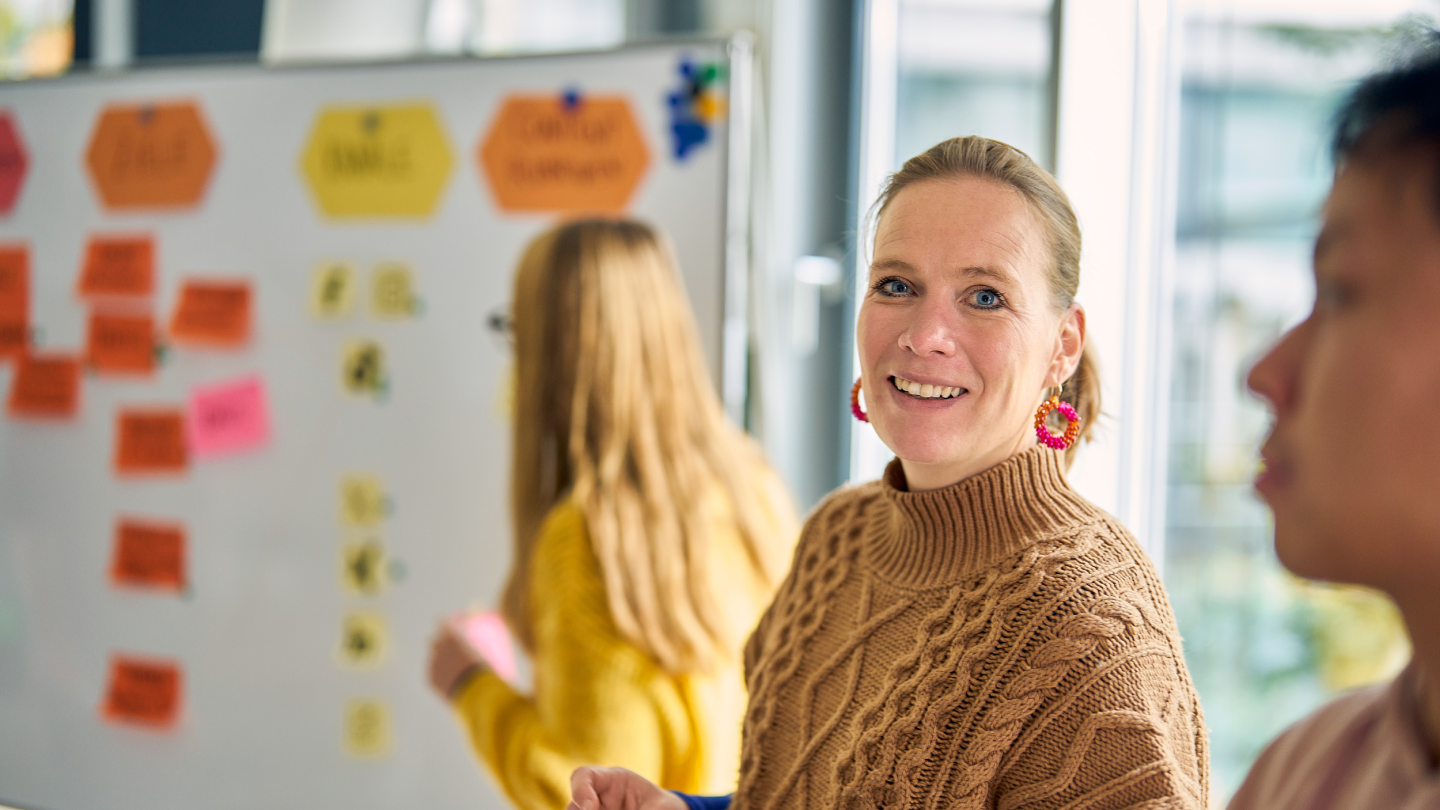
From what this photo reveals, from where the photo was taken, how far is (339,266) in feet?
6.11

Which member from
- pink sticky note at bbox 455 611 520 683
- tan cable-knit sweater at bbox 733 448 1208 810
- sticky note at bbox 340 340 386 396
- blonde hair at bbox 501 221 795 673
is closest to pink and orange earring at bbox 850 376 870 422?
tan cable-knit sweater at bbox 733 448 1208 810

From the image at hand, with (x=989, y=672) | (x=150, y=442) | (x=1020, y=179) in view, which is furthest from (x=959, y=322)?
(x=150, y=442)

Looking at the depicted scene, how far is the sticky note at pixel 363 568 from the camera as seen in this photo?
1.85m

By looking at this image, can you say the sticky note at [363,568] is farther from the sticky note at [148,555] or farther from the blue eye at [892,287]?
the blue eye at [892,287]

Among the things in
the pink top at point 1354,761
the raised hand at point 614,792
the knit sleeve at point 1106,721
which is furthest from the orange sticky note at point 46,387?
the pink top at point 1354,761

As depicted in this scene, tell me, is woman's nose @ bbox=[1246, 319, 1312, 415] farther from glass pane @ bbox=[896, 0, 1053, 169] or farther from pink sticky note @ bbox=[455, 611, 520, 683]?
pink sticky note @ bbox=[455, 611, 520, 683]

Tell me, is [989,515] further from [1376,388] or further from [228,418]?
[228,418]

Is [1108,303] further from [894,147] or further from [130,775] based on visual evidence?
[130,775]

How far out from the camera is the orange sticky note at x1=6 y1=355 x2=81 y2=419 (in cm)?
203

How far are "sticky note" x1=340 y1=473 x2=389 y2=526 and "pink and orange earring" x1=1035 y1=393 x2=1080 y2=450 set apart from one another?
1.26 meters

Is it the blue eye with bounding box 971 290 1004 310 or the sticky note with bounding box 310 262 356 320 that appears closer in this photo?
the blue eye with bounding box 971 290 1004 310

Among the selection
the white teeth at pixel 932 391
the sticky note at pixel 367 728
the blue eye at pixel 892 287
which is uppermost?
the blue eye at pixel 892 287

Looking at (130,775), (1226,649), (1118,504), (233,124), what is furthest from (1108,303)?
(130,775)

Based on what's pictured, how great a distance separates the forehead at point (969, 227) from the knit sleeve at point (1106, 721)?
28 cm
